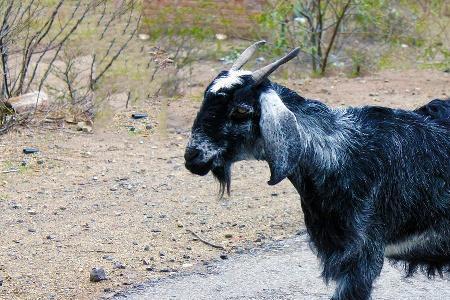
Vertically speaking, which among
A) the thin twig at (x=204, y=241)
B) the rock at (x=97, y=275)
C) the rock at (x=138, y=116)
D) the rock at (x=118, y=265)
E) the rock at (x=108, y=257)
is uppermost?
the rock at (x=97, y=275)

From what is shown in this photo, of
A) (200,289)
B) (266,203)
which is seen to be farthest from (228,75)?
(266,203)

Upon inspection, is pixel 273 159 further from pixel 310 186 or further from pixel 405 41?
pixel 405 41

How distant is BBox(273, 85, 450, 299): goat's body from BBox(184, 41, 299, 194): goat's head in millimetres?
161

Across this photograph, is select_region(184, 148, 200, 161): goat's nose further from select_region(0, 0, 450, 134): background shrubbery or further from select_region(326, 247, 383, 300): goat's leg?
select_region(0, 0, 450, 134): background shrubbery

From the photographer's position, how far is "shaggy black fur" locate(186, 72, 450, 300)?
4.56 m

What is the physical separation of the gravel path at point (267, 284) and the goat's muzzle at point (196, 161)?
53.5 inches

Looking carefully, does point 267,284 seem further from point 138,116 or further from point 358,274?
point 138,116

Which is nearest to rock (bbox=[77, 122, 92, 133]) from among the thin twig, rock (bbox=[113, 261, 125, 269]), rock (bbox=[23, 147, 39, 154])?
rock (bbox=[23, 147, 39, 154])

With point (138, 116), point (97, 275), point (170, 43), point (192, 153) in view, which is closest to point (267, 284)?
point (97, 275)

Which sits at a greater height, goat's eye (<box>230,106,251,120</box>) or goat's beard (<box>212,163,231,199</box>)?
goat's eye (<box>230,106,251,120</box>)

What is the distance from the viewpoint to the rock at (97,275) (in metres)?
5.82

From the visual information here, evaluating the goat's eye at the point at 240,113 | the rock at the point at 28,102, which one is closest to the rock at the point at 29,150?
the rock at the point at 28,102

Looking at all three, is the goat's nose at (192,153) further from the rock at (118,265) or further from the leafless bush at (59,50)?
the leafless bush at (59,50)

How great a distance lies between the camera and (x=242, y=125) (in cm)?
457
